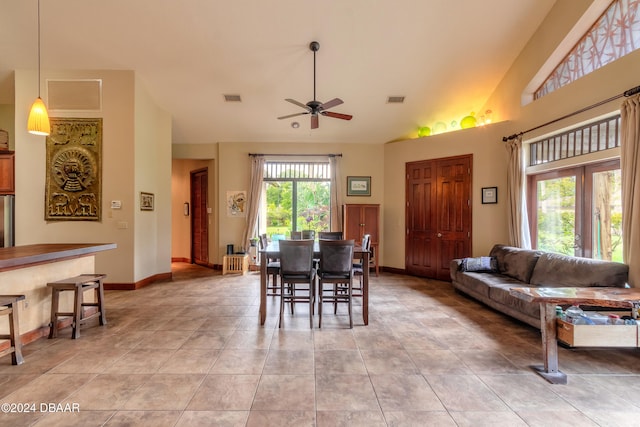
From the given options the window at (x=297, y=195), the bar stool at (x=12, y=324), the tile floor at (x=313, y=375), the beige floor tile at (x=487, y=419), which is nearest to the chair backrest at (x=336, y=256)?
the tile floor at (x=313, y=375)

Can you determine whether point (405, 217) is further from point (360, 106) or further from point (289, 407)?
point (289, 407)

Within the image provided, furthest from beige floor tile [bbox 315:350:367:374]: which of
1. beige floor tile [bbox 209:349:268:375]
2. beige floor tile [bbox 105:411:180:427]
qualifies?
beige floor tile [bbox 105:411:180:427]

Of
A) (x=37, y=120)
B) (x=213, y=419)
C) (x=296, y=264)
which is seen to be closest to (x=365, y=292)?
(x=296, y=264)

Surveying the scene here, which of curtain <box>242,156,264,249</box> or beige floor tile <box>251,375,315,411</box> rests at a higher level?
curtain <box>242,156,264,249</box>

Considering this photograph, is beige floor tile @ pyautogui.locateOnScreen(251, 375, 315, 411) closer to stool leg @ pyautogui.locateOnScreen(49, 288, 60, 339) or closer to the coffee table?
the coffee table

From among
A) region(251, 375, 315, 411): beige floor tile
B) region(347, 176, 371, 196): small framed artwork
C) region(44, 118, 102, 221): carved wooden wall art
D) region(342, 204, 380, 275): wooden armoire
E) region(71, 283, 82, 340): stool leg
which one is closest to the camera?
region(251, 375, 315, 411): beige floor tile

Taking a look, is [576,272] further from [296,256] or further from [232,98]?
[232,98]

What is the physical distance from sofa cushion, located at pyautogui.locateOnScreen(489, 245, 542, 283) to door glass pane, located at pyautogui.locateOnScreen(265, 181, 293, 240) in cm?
425

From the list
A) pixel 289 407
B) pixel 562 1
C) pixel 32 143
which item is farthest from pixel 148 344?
pixel 562 1

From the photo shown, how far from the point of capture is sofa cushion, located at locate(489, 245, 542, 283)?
4.03 m

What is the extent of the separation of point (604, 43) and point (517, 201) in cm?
217

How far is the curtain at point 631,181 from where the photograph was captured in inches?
114

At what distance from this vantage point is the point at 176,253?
8031 mm

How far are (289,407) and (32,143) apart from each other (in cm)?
587
